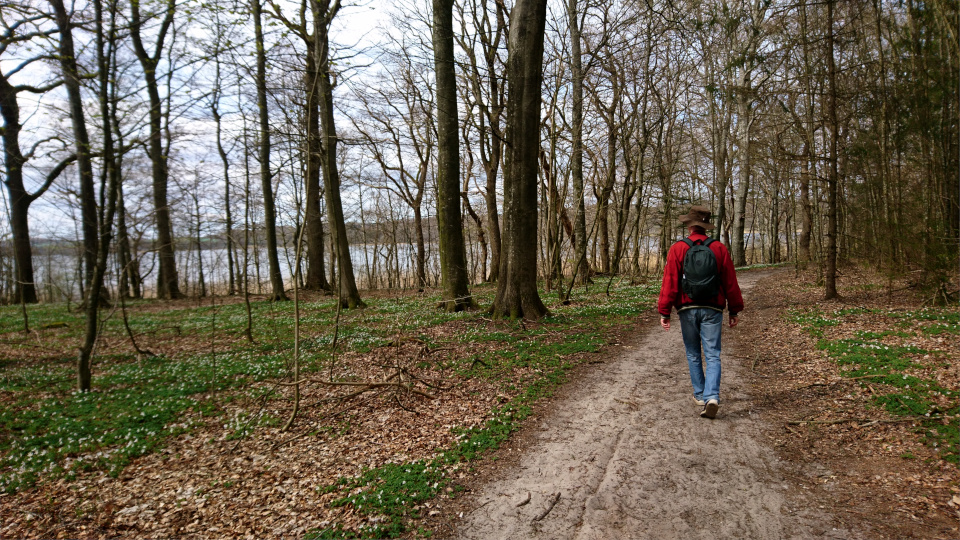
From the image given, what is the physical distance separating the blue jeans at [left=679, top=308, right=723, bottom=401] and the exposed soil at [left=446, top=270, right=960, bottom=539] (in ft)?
1.16

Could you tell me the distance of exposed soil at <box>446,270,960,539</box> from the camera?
3385 mm

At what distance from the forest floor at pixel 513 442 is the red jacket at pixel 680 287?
1392 mm

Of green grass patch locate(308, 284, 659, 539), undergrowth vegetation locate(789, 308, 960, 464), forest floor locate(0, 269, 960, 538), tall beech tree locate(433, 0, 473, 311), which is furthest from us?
tall beech tree locate(433, 0, 473, 311)

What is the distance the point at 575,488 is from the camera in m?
4.05

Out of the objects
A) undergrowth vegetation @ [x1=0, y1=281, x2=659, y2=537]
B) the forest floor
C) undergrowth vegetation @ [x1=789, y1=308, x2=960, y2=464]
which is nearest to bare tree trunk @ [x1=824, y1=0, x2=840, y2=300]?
undergrowth vegetation @ [x1=789, y1=308, x2=960, y2=464]

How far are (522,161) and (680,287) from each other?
576cm

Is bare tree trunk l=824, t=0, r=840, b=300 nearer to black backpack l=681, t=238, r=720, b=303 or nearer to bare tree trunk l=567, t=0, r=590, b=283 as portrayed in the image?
bare tree trunk l=567, t=0, r=590, b=283

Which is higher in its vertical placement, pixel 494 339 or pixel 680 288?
pixel 680 288

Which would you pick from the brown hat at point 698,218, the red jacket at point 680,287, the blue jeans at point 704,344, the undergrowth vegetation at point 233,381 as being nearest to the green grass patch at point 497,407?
the undergrowth vegetation at point 233,381

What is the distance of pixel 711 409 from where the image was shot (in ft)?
17.0

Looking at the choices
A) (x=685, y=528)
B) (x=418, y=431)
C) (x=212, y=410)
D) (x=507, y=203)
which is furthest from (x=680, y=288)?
(x=212, y=410)

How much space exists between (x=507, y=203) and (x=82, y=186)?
1718cm

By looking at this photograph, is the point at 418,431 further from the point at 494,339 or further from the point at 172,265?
the point at 172,265

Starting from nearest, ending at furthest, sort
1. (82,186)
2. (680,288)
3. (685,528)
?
(685,528) → (680,288) → (82,186)
